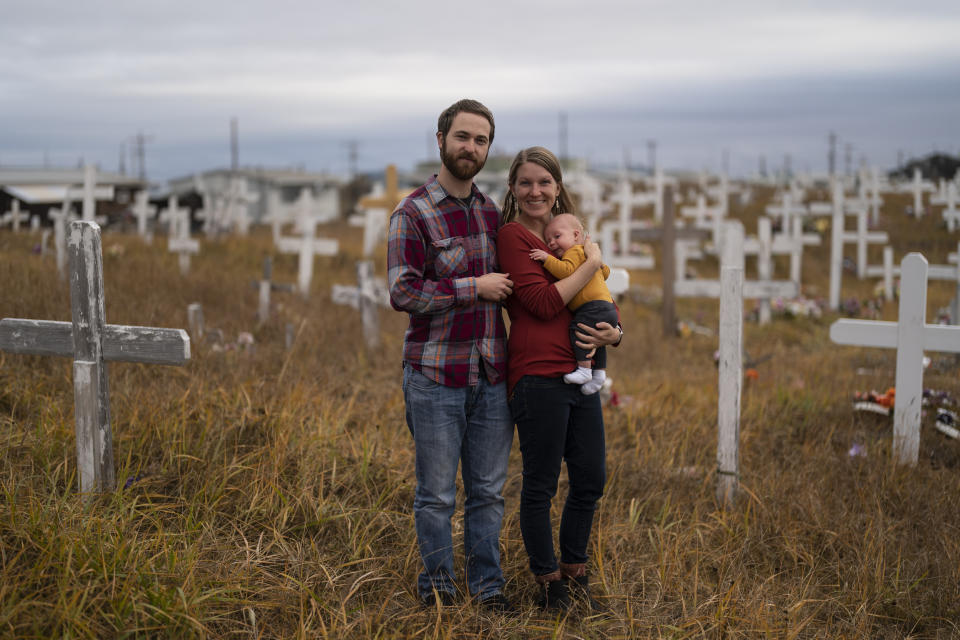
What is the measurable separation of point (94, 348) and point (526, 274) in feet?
6.48

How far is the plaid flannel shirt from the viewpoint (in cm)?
286

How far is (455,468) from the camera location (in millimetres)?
3062

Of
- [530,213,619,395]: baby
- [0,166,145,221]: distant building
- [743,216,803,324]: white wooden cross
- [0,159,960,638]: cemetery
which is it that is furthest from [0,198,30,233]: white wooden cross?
[530,213,619,395]: baby

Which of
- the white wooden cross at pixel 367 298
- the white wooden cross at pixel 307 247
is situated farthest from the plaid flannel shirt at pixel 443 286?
the white wooden cross at pixel 307 247

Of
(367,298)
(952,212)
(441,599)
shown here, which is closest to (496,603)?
(441,599)

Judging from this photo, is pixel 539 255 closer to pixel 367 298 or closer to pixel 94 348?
pixel 94 348

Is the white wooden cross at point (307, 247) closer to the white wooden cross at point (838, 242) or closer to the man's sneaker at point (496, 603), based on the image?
the man's sneaker at point (496, 603)

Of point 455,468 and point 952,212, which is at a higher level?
point 952,212

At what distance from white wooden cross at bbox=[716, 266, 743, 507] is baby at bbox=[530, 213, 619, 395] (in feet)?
4.93

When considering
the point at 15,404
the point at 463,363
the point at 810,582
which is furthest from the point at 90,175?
the point at 810,582

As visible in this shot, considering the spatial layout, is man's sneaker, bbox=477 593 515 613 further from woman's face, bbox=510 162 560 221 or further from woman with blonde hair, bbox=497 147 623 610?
woman's face, bbox=510 162 560 221

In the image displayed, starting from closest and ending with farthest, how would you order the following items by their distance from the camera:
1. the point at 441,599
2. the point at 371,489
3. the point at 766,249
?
the point at 441,599
the point at 371,489
the point at 766,249

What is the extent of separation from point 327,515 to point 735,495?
2109 mm

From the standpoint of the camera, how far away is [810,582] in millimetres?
3508
